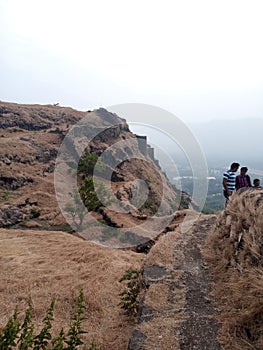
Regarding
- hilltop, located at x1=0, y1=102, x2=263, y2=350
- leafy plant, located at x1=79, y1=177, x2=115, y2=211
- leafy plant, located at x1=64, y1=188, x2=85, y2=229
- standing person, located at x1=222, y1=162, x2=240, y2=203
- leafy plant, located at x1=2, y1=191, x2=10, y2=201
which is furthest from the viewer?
leafy plant, located at x1=2, y1=191, x2=10, y2=201

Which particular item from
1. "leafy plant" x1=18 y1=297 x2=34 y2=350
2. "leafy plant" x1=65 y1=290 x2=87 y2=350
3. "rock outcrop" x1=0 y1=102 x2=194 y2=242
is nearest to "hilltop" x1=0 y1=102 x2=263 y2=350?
"rock outcrop" x1=0 y1=102 x2=194 y2=242

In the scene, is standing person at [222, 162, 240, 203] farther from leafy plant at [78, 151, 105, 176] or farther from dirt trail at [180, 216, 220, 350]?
leafy plant at [78, 151, 105, 176]

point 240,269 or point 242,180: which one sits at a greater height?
point 242,180

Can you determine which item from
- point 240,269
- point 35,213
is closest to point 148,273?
point 240,269

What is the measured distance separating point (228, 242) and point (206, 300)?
191 centimetres

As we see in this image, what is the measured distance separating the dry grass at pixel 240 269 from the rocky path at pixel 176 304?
0.61 feet

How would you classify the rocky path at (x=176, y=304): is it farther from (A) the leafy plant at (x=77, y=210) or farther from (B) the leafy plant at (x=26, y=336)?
(A) the leafy plant at (x=77, y=210)

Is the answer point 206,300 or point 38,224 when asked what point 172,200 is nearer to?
point 38,224

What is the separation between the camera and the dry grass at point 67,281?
6.05m

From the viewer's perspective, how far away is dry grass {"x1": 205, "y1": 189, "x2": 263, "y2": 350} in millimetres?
3945

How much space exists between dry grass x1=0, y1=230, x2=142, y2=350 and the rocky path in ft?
2.75

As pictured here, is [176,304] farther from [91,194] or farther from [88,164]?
[88,164]

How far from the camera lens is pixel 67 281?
8.20 meters

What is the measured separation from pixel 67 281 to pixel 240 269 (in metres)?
4.64
